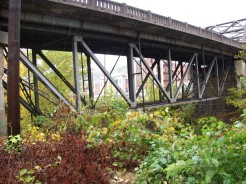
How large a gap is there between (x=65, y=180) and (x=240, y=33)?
3366 cm

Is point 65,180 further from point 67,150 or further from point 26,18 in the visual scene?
point 26,18

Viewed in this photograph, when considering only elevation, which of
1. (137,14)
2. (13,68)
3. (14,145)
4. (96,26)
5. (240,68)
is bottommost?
(14,145)

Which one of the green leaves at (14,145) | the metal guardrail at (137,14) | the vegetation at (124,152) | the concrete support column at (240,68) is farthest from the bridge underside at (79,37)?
the concrete support column at (240,68)

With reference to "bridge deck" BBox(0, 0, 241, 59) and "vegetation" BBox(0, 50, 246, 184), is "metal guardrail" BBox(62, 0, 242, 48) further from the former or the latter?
"vegetation" BBox(0, 50, 246, 184)

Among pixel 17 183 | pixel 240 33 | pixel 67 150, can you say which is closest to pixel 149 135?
pixel 67 150

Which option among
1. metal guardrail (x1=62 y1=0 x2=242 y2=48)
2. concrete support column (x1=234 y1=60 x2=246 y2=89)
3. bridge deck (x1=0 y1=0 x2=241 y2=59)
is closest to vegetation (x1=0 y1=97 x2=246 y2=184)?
bridge deck (x1=0 y1=0 x2=241 y2=59)

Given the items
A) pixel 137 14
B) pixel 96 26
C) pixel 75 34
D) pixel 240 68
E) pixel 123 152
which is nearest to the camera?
pixel 123 152

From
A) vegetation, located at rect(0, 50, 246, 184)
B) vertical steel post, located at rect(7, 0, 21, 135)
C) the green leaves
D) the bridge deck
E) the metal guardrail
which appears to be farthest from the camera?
the metal guardrail

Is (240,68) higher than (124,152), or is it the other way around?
(240,68)

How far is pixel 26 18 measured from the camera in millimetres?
8789

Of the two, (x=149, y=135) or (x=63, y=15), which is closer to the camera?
(x=149, y=135)

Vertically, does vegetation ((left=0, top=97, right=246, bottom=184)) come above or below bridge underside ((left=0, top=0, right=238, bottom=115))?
below

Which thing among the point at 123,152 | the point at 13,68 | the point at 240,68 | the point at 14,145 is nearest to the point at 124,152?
the point at 123,152

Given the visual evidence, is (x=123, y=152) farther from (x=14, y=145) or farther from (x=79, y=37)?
(x=79, y=37)
